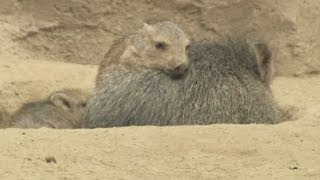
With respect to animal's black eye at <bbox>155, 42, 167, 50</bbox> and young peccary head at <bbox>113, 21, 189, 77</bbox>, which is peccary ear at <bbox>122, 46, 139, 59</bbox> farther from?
animal's black eye at <bbox>155, 42, 167, 50</bbox>

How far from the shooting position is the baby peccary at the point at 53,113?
732 centimetres

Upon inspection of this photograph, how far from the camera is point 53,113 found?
7.45 m

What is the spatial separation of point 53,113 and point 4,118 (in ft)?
2.12

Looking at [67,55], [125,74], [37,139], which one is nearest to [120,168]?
[37,139]

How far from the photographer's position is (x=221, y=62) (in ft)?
22.6

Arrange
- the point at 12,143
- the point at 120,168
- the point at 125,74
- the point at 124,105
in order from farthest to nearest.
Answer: the point at 125,74 < the point at 124,105 < the point at 12,143 < the point at 120,168

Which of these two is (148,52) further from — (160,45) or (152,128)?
(152,128)

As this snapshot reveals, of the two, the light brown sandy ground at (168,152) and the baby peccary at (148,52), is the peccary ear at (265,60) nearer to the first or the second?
the baby peccary at (148,52)

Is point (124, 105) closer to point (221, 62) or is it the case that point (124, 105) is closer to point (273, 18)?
point (221, 62)

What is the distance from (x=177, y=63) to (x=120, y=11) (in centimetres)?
245

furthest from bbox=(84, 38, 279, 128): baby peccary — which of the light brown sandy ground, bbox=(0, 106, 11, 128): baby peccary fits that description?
bbox=(0, 106, 11, 128): baby peccary

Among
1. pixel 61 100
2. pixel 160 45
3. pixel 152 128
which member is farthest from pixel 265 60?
pixel 152 128

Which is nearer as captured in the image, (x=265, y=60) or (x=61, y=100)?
(x=265, y=60)

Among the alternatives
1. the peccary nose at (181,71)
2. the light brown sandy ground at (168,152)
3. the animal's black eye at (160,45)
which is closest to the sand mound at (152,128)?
the light brown sandy ground at (168,152)
